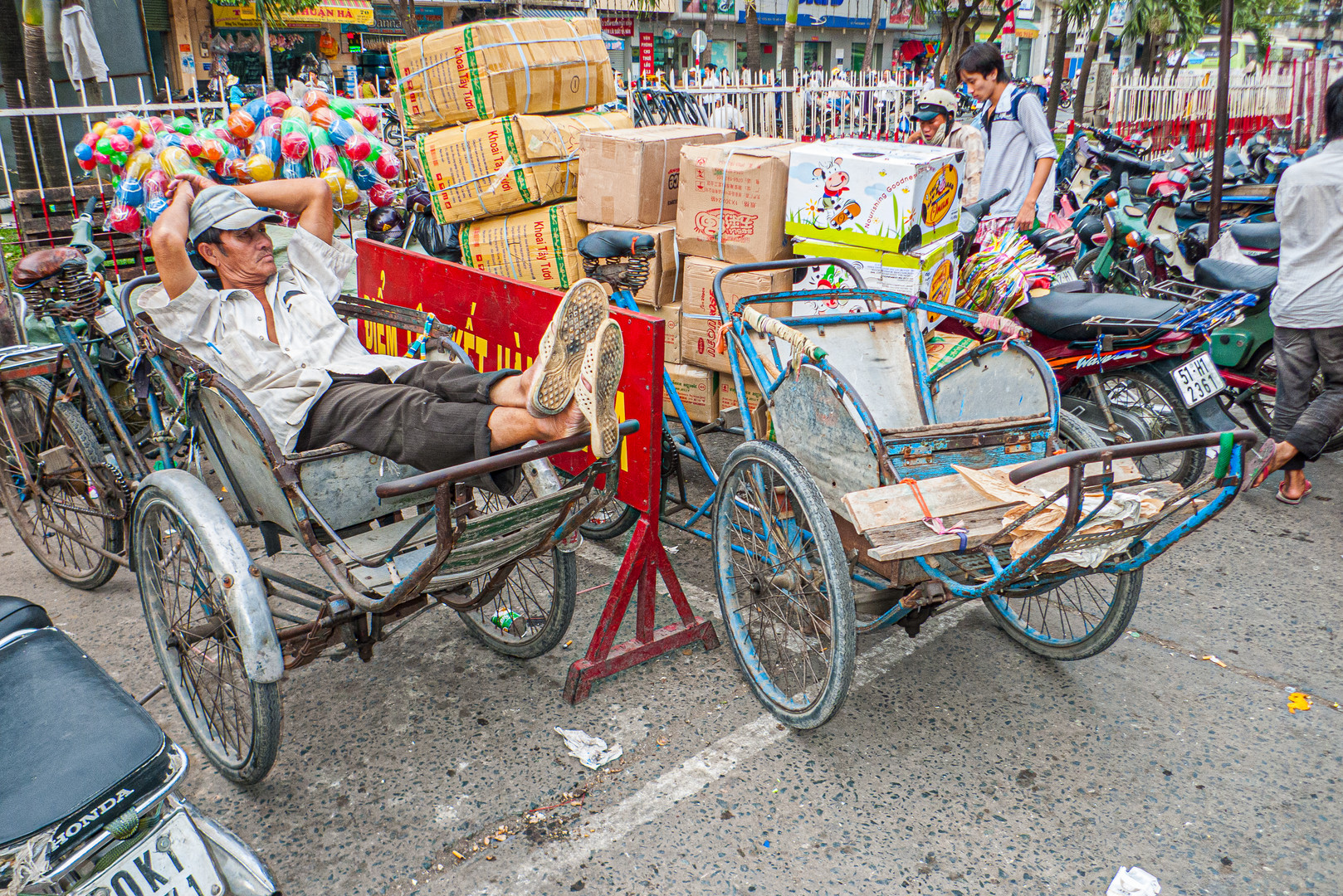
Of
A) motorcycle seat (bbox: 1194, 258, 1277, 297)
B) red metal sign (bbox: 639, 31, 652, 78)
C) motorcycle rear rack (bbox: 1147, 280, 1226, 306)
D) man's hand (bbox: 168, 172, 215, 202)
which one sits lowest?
motorcycle rear rack (bbox: 1147, 280, 1226, 306)

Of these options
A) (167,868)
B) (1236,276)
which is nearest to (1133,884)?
(167,868)

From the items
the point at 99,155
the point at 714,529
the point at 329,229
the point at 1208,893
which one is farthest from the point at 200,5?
the point at 1208,893

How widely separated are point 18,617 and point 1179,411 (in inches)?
185

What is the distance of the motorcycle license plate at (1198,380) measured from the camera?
4320 mm

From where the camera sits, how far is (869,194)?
377 cm

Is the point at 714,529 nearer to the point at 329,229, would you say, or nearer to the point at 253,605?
the point at 253,605

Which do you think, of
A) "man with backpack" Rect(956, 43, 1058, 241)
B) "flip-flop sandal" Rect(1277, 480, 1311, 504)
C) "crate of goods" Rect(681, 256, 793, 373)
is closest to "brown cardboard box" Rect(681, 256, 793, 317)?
"crate of goods" Rect(681, 256, 793, 373)

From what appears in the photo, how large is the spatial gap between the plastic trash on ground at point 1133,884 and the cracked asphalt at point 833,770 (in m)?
0.03

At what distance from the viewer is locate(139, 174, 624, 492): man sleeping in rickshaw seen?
2.46 meters

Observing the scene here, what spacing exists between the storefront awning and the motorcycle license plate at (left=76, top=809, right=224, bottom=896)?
19.4m

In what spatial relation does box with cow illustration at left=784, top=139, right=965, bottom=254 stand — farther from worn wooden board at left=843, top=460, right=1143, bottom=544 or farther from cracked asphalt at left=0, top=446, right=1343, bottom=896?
cracked asphalt at left=0, top=446, right=1343, bottom=896

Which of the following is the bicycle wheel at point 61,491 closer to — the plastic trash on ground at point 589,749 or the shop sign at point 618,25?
the plastic trash on ground at point 589,749

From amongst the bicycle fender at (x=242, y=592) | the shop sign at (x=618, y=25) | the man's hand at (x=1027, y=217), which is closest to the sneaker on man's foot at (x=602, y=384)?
the bicycle fender at (x=242, y=592)

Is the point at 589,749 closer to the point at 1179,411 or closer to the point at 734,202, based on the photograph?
the point at 734,202
